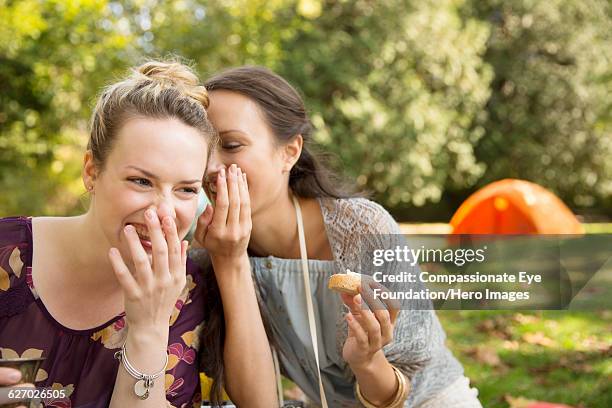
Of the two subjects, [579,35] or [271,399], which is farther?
[579,35]

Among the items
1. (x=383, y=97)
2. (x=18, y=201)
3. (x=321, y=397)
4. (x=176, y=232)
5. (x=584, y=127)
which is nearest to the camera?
(x=176, y=232)

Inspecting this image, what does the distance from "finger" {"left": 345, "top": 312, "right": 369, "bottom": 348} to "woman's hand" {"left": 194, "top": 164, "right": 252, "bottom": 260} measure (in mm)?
403

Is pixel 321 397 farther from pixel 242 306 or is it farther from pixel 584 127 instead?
pixel 584 127

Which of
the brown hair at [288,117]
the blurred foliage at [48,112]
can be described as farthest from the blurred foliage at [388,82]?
Result: the brown hair at [288,117]

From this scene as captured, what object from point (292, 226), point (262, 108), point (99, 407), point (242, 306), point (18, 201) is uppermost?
point (18, 201)

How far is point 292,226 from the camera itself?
2793mm

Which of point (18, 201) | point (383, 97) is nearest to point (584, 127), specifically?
point (383, 97)

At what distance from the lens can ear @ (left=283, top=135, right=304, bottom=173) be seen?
2756 mm

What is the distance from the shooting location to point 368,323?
2203 millimetres

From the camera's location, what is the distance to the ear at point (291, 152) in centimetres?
276

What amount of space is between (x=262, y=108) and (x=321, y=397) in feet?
3.39

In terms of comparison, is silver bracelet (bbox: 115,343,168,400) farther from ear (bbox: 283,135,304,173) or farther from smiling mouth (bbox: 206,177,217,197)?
ear (bbox: 283,135,304,173)

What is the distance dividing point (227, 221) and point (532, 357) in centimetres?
375

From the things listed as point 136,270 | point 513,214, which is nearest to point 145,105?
point 136,270
